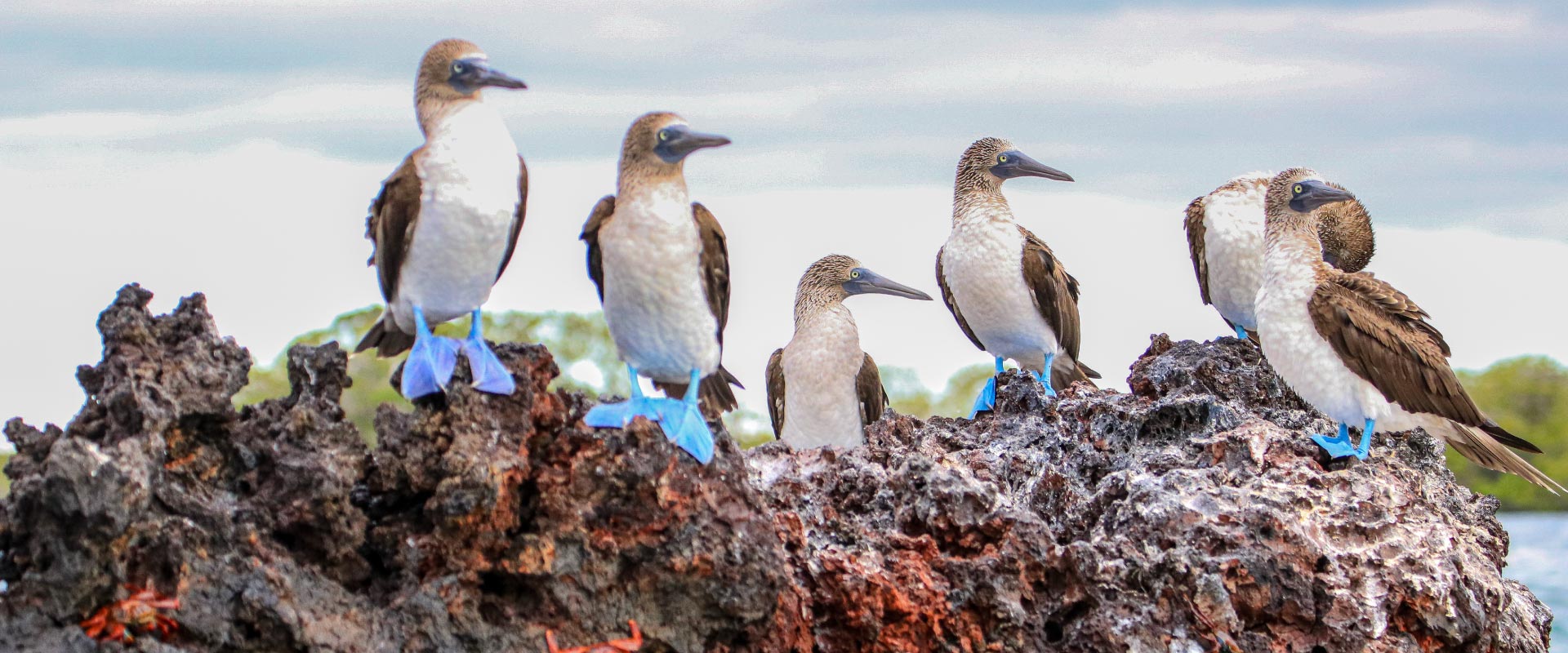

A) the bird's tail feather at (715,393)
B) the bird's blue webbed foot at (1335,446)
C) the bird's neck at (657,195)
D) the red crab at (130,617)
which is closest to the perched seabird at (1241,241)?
the bird's blue webbed foot at (1335,446)

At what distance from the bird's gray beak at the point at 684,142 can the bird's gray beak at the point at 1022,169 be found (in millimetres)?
5337

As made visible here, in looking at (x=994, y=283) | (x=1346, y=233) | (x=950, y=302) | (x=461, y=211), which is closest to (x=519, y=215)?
(x=461, y=211)

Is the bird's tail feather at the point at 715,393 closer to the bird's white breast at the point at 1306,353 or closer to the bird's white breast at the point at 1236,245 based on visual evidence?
the bird's white breast at the point at 1306,353

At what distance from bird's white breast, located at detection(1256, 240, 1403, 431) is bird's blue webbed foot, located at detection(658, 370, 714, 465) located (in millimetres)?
3948

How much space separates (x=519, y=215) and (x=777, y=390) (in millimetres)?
5426

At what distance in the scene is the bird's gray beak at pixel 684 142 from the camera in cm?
649

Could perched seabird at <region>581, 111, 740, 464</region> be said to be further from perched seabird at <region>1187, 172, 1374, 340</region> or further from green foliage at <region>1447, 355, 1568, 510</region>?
green foliage at <region>1447, 355, 1568, 510</region>

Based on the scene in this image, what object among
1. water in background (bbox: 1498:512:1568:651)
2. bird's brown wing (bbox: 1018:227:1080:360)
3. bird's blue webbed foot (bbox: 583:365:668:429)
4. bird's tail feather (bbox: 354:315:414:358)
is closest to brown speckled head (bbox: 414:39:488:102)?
bird's tail feather (bbox: 354:315:414:358)

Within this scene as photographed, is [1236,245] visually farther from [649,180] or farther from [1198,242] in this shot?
[649,180]

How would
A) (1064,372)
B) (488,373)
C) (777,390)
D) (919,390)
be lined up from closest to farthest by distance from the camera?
(488,373) → (777,390) → (1064,372) → (919,390)

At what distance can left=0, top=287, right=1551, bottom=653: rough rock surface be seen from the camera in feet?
17.9

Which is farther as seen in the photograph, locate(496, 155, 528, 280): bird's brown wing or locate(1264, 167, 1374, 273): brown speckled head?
locate(1264, 167, 1374, 273): brown speckled head

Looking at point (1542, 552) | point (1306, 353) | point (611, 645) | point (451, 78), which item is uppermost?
point (451, 78)

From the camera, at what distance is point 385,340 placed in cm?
688
